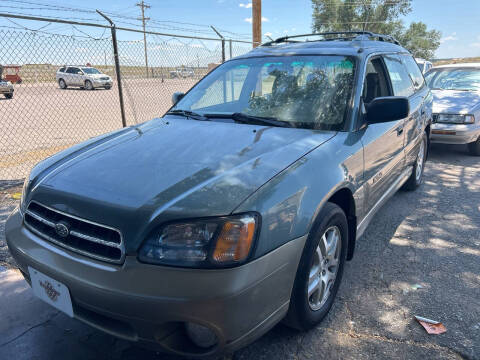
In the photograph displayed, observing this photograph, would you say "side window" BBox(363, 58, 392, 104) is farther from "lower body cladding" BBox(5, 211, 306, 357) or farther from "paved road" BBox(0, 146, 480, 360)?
"lower body cladding" BBox(5, 211, 306, 357)

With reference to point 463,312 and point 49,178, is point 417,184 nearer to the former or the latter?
point 463,312

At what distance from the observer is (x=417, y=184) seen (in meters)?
4.90

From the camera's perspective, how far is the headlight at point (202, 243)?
5.31ft

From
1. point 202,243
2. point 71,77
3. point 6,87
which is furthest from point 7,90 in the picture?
point 202,243

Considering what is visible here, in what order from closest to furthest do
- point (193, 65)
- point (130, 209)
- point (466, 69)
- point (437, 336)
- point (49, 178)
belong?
point (130, 209)
point (49, 178)
point (437, 336)
point (466, 69)
point (193, 65)

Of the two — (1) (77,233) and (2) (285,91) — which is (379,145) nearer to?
(2) (285,91)

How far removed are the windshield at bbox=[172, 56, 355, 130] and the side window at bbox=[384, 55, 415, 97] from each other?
0.87 metres

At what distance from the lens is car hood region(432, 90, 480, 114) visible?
6.41 metres

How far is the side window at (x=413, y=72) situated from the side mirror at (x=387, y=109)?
6.24 ft

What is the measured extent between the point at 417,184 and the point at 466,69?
170 inches

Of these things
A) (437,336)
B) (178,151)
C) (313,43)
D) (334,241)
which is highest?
(313,43)

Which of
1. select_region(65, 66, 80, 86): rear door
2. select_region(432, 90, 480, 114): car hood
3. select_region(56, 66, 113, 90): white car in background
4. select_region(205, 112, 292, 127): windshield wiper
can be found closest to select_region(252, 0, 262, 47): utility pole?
select_region(432, 90, 480, 114): car hood

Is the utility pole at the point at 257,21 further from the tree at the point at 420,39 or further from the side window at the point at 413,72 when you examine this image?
the tree at the point at 420,39

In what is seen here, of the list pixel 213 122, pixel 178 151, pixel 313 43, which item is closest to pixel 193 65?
pixel 313 43
